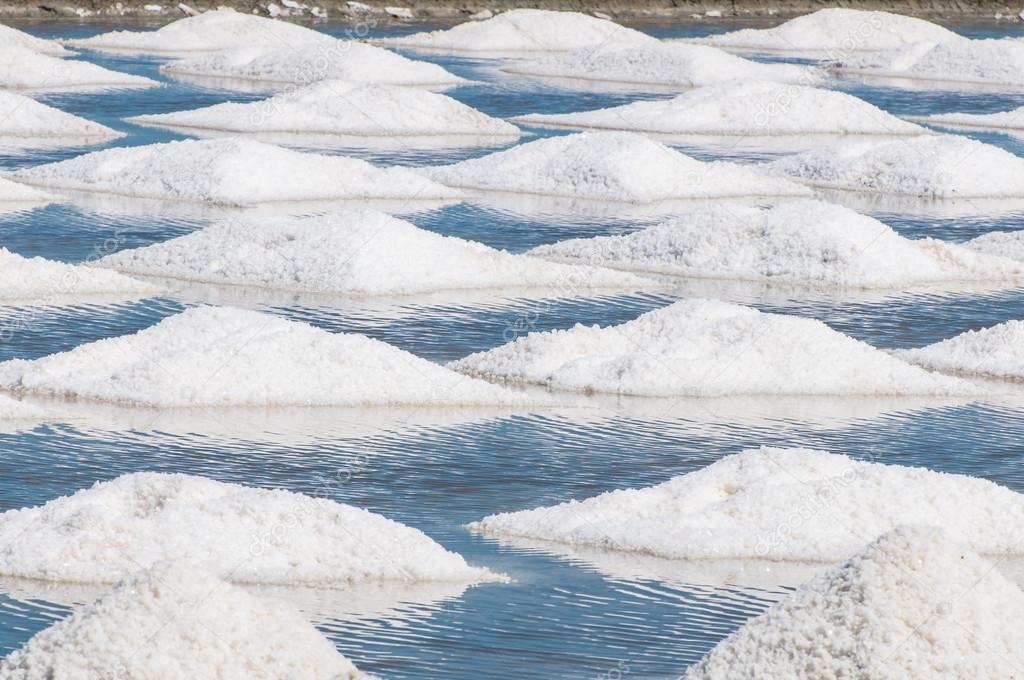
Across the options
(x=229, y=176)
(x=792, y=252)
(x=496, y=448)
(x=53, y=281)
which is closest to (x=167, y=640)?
(x=496, y=448)

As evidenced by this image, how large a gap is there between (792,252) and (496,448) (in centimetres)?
933

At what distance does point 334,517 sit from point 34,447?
3778 millimetres

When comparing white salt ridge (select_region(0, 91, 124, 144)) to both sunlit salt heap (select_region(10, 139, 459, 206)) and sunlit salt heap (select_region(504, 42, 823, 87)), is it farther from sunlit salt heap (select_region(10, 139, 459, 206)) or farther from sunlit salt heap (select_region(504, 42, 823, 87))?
sunlit salt heap (select_region(504, 42, 823, 87))

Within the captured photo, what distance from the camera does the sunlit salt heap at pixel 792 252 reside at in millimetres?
23312

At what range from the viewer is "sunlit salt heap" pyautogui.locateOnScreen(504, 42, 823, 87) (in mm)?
44750

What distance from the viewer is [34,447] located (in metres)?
14.4

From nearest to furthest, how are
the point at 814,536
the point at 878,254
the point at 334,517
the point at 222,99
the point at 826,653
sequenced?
the point at 826,653
the point at 334,517
the point at 814,536
the point at 878,254
the point at 222,99

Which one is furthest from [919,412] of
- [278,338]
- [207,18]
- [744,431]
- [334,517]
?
[207,18]

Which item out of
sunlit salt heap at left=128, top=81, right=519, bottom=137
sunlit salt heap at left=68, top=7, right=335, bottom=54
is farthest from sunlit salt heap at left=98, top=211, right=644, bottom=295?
sunlit salt heap at left=68, top=7, right=335, bottom=54

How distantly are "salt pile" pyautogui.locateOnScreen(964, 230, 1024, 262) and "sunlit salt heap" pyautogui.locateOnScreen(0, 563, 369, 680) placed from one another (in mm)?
18404

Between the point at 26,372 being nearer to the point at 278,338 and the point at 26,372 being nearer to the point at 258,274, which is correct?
the point at 278,338

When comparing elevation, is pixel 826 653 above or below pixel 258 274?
above

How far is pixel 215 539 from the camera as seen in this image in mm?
11211

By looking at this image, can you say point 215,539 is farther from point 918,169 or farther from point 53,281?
point 918,169
